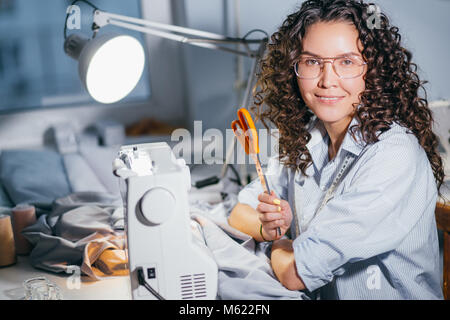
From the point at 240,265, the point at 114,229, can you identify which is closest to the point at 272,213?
the point at 240,265

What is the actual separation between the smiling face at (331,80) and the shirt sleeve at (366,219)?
141mm

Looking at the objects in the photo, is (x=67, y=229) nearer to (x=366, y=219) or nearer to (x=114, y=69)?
(x=114, y=69)

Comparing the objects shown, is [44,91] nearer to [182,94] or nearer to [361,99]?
[182,94]

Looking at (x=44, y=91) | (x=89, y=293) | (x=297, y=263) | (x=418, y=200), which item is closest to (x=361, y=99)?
(x=418, y=200)

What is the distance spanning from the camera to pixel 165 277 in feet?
2.25

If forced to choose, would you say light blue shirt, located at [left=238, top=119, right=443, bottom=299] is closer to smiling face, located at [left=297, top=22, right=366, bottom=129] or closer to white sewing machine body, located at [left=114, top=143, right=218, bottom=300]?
smiling face, located at [left=297, top=22, right=366, bottom=129]

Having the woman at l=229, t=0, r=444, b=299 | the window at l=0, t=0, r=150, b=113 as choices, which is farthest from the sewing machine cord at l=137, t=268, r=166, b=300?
the window at l=0, t=0, r=150, b=113

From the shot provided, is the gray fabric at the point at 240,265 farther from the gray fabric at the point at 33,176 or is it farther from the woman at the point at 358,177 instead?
the gray fabric at the point at 33,176

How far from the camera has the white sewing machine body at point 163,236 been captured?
656mm

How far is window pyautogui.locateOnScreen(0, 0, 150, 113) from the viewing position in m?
1.94

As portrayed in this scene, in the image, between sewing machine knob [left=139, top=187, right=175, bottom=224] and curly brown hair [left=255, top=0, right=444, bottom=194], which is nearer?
sewing machine knob [left=139, top=187, right=175, bottom=224]

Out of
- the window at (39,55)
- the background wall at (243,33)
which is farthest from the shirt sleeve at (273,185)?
the window at (39,55)

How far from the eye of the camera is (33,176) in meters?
1.53

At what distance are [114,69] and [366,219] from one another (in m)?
0.64
